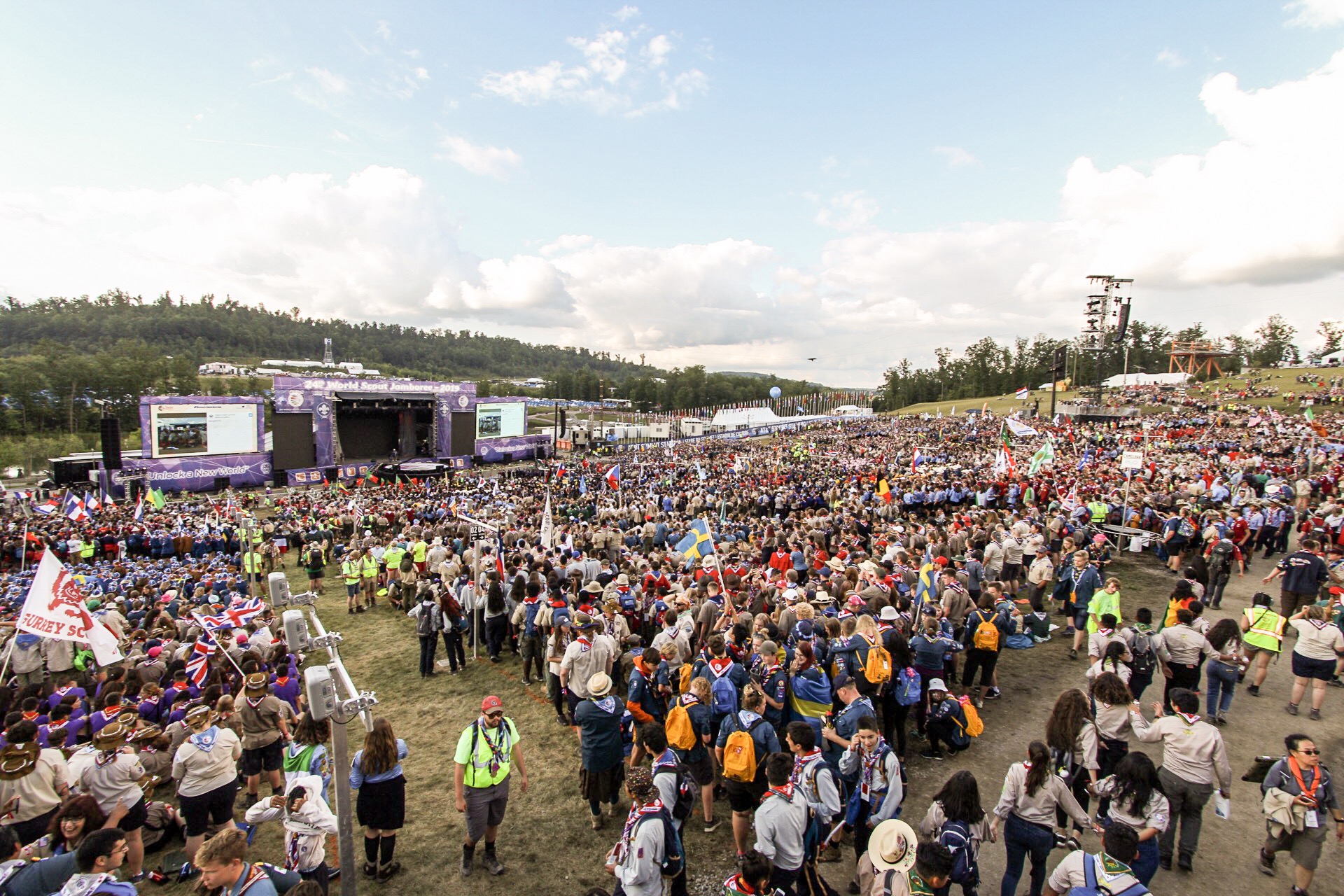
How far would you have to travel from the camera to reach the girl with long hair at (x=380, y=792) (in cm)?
434

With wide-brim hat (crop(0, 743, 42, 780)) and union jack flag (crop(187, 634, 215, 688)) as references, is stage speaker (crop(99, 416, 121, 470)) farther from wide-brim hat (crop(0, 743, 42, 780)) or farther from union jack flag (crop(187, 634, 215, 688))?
wide-brim hat (crop(0, 743, 42, 780))

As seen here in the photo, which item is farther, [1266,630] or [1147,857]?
[1266,630]

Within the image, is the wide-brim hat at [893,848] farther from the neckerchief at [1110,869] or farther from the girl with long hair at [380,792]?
the girl with long hair at [380,792]

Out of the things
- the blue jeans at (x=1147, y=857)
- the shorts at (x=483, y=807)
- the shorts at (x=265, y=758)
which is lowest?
the shorts at (x=265, y=758)

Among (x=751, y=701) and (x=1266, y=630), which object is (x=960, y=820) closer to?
(x=751, y=701)

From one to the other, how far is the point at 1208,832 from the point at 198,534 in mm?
23407

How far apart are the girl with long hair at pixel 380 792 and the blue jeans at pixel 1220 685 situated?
7995mm

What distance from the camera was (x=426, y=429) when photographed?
Answer: 140ft

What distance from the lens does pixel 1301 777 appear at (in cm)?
394

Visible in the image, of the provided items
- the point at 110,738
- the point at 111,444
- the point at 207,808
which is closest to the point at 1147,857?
the point at 207,808

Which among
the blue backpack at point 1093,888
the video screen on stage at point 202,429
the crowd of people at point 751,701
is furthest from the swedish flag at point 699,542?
the video screen on stage at point 202,429

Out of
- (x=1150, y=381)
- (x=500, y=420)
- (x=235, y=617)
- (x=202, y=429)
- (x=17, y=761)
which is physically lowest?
(x=235, y=617)

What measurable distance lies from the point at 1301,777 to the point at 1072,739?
1.49m

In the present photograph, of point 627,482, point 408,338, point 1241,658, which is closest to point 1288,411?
point 627,482
